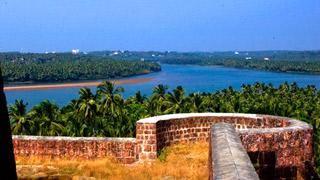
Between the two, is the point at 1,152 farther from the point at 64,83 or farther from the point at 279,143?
the point at 64,83

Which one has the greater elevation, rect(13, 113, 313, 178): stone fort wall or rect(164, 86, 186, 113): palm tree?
rect(13, 113, 313, 178): stone fort wall

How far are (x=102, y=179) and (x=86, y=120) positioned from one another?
32.9m

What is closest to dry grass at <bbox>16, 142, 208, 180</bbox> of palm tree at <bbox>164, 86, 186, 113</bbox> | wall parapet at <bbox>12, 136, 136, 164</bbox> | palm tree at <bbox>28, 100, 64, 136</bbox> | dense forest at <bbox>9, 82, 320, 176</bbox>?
wall parapet at <bbox>12, 136, 136, 164</bbox>

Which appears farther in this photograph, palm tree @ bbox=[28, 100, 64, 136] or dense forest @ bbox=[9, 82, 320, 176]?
dense forest @ bbox=[9, 82, 320, 176]

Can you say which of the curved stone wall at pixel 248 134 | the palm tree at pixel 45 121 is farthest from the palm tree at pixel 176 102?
the curved stone wall at pixel 248 134

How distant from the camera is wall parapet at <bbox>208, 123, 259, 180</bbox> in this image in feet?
16.4

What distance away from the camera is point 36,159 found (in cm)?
1374

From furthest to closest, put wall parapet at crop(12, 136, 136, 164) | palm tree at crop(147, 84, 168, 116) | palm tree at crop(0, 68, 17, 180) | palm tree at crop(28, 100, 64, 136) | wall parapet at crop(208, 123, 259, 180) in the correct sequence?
palm tree at crop(147, 84, 168, 116), palm tree at crop(28, 100, 64, 136), wall parapet at crop(12, 136, 136, 164), wall parapet at crop(208, 123, 259, 180), palm tree at crop(0, 68, 17, 180)

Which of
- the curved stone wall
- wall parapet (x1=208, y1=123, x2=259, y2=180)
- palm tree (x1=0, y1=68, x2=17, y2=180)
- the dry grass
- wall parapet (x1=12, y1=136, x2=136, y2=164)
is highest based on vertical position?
palm tree (x1=0, y1=68, x2=17, y2=180)

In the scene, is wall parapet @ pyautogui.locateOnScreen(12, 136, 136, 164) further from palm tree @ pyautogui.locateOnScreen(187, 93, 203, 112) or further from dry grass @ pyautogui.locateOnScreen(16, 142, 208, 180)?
palm tree @ pyautogui.locateOnScreen(187, 93, 203, 112)

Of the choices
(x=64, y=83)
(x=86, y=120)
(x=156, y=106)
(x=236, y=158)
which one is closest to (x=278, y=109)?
(x=156, y=106)

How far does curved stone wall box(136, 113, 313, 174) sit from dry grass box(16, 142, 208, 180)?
48 centimetres

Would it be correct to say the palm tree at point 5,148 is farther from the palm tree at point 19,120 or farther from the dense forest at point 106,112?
the palm tree at point 19,120

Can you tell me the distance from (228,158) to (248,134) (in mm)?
2774
